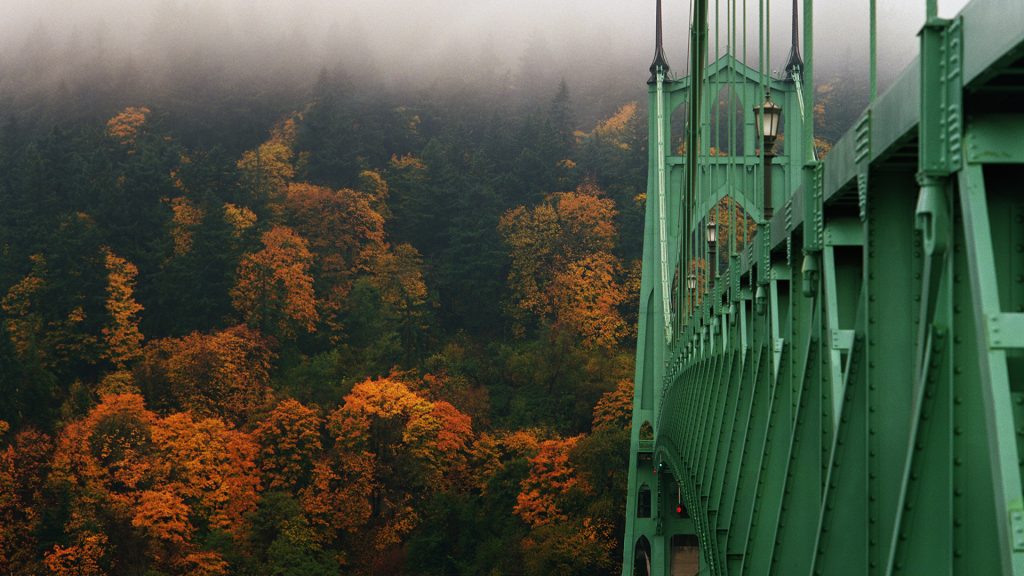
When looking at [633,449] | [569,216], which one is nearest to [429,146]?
[569,216]

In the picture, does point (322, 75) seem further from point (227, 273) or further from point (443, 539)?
point (443, 539)

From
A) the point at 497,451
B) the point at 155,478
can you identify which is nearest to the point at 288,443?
the point at 155,478

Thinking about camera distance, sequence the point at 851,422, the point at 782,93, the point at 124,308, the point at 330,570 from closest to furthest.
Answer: the point at 851,422
the point at 782,93
the point at 330,570
the point at 124,308

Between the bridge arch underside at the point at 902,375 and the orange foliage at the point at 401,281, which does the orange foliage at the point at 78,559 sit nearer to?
the orange foliage at the point at 401,281

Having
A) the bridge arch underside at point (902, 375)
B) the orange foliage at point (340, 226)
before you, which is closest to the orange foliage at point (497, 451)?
the orange foliage at point (340, 226)

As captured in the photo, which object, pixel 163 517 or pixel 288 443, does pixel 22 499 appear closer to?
pixel 163 517
